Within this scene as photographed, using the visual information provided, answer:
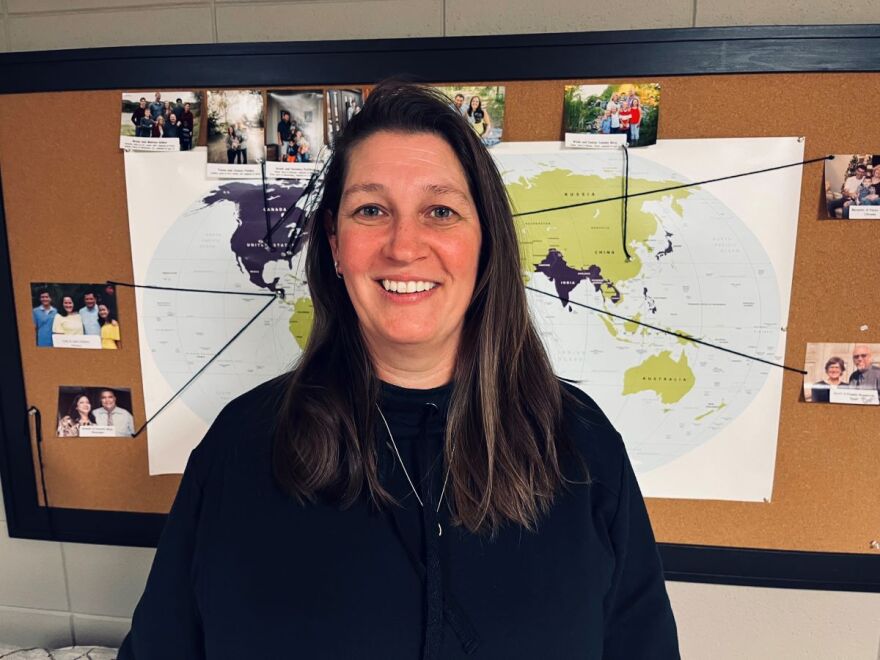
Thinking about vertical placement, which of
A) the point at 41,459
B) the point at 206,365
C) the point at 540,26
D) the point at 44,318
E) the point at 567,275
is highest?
the point at 540,26

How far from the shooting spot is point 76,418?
1257 mm

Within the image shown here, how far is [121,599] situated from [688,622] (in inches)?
54.4

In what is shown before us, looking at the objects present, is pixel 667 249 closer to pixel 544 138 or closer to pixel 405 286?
pixel 544 138

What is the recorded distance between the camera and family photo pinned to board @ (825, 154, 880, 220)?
1010mm

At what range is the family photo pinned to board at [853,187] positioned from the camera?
39.8 inches

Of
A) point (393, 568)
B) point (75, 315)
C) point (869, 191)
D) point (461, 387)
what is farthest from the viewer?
point (75, 315)

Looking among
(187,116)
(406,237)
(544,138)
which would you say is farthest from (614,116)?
(187,116)

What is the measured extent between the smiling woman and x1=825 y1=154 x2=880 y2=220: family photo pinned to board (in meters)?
0.67

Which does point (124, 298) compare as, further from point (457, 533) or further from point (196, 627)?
point (457, 533)

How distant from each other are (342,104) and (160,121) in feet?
1.32

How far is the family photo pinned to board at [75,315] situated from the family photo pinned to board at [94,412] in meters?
0.11

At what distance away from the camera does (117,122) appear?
115 cm

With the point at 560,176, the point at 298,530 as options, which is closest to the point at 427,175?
the point at 560,176

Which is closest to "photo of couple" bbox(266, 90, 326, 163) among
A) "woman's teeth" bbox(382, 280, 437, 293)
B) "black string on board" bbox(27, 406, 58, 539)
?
"woman's teeth" bbox(382, 280, 437, 293)
